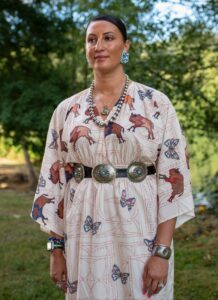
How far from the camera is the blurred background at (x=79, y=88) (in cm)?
479

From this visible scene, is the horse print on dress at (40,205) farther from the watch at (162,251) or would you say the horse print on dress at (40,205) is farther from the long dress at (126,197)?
the watch at (162,251)

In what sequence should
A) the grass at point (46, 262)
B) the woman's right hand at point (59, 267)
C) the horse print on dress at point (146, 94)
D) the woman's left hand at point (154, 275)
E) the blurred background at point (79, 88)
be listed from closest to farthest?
the woman's left hand at point (154, 275)
the horse print on dress at point (146, 94)
the woman's right hand at point (59, 267)
the grass at point (46, 262)
the blurred background at point (79, 88)

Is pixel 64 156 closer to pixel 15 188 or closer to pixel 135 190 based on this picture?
pixel 135 190

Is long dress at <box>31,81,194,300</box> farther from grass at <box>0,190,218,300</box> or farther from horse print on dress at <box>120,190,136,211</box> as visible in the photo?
grass at <box>0,190,218,300</box>

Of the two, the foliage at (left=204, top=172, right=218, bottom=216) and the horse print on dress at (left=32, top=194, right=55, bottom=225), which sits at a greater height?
the foliage at (left=204, top=172, right=218, bottom=216)

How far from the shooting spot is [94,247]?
7.06 feet

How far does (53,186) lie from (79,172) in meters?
0.19

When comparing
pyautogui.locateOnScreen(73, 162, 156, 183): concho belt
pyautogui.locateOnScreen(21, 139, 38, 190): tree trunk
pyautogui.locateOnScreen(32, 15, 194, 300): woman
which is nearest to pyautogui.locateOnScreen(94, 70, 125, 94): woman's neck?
pyautogui.locateOnScreen(32, 15, 194, 300): woman

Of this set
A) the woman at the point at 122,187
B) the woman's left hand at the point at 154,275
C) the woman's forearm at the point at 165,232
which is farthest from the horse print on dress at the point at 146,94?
the woman's left hand at the point at 154,275

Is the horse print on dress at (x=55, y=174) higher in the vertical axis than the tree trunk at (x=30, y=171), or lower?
lower

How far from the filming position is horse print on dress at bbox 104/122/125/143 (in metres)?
2.11

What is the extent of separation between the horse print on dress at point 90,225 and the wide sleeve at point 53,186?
209mm

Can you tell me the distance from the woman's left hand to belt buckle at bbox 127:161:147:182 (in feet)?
1.07

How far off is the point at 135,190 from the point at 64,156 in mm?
372
